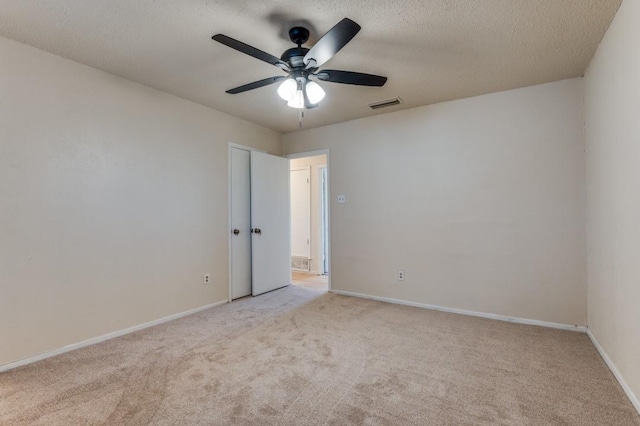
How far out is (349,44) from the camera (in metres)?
2.29

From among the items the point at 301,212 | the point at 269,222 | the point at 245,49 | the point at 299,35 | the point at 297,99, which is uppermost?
the point at 299,35

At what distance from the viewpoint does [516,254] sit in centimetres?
314

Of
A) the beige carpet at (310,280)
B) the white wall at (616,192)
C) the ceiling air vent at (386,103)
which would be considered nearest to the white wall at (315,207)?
the beige carpet at (310,280)

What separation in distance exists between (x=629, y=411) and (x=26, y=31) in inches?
176

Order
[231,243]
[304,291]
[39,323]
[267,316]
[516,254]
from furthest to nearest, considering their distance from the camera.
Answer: [304,291] → [231,243] → [267,316] → [516,254] → [39,323]

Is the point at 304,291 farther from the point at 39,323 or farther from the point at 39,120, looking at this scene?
the point at 39,120

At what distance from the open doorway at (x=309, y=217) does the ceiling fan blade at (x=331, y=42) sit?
140 inches

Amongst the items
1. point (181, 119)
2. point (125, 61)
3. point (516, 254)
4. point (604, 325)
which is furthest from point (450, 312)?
point (125, 61)

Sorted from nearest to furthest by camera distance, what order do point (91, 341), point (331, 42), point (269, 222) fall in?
point (331, 42)
point (91, 341)
point (269, 222)

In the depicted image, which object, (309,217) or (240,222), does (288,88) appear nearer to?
(240,222)

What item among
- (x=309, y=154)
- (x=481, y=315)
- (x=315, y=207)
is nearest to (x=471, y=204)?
(x=481, y=315)

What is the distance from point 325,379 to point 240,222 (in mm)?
2560

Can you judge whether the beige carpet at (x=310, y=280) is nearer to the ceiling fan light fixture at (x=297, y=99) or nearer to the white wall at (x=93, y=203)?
the white wall at (x=93, y=203)

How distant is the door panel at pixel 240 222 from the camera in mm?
4031
